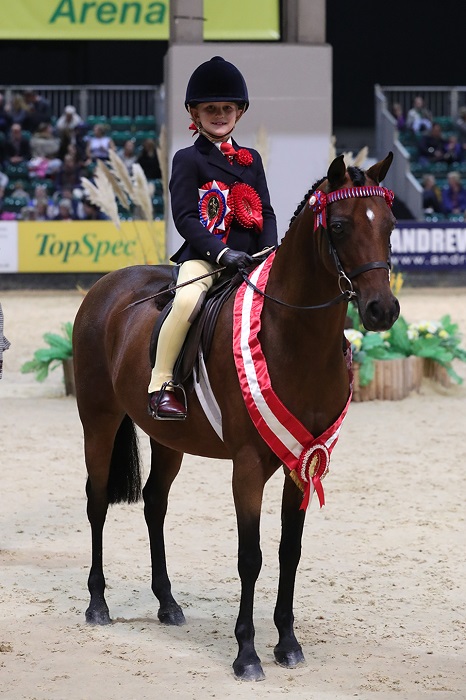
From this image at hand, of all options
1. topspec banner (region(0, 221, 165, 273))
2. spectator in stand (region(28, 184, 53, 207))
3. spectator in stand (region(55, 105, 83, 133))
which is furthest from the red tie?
spectator in stand (region(55, 105, 83, 133))

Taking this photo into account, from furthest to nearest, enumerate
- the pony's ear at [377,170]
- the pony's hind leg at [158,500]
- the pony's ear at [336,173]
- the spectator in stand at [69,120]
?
the spectator in stand at [69,120] → the pony's hind leg at [158,500] → the pony's ear at [377,170] → the pony's ear at [336,173]

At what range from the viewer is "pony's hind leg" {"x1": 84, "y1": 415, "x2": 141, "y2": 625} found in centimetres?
Result: 477

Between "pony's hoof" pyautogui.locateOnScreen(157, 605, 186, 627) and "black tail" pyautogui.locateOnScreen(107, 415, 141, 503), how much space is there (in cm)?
61

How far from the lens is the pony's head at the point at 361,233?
11.3ft

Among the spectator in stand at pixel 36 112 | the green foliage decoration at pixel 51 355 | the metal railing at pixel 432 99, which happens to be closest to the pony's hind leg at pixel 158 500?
the green foliage decoration at pixel 51 355

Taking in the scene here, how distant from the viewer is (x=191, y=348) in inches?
166

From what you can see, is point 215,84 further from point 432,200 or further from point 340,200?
point 432,200

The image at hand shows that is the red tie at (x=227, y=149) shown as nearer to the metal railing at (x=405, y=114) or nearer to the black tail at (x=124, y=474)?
the black tail at (x=124, y=474)

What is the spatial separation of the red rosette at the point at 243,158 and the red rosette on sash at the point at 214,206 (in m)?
0.13

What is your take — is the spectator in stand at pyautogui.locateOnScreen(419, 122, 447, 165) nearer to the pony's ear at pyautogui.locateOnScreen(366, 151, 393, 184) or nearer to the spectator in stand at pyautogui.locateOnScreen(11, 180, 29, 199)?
the spectator in stand at pyautogui.locateOnScreen(11, 180, 29, 199)

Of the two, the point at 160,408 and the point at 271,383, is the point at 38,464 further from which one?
the point at 271,383

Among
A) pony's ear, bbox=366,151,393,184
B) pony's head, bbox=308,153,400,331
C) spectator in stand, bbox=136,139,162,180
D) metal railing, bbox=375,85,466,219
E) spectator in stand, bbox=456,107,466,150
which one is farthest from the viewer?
spectator in stand, bbox=456,107,466,150

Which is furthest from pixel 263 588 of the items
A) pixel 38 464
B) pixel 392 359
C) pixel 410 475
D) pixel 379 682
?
pixel 392 359

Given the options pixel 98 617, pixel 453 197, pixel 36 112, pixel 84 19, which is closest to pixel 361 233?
pixel 98 617
